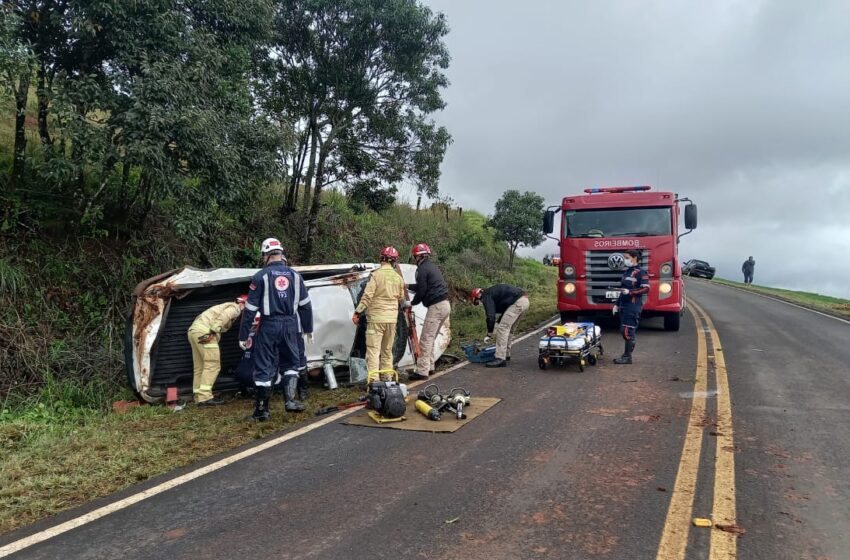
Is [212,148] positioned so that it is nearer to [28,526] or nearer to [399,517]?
[28,526]

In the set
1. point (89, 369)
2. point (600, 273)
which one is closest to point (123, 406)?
point (89, 369)

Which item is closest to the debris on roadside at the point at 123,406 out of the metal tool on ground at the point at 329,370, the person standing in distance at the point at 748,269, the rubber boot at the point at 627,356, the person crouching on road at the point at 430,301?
the metal tool on ground at the point at 329,370

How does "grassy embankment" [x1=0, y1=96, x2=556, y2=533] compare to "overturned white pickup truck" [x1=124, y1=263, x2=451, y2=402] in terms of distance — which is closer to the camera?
"grassy embankment" [x1=0, y1=96, x2=556, y2=533]

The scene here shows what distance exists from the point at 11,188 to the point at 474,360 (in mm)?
7899

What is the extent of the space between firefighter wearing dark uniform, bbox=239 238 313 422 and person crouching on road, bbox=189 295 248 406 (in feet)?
2.66

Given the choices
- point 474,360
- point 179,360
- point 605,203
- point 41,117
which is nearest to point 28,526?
point 179,360

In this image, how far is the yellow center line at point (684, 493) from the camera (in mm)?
3062

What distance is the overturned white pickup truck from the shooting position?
6.57 meters

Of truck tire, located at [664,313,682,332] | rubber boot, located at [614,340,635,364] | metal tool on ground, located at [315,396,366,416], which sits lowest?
metal tool on ground, located at [315,396,366,416]

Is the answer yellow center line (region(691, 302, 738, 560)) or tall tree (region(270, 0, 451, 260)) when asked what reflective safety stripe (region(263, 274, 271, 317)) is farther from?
tall tree (region(270, 0, 451, 260))

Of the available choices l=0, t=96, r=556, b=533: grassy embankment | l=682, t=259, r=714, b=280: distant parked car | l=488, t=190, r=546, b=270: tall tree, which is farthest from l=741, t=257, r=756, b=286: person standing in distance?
l=0, t=96, r=556, b=533: grassy embankment

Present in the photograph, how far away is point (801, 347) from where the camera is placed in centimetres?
1014

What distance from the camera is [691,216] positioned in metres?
11.5

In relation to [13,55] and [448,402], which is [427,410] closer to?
[448,402]
